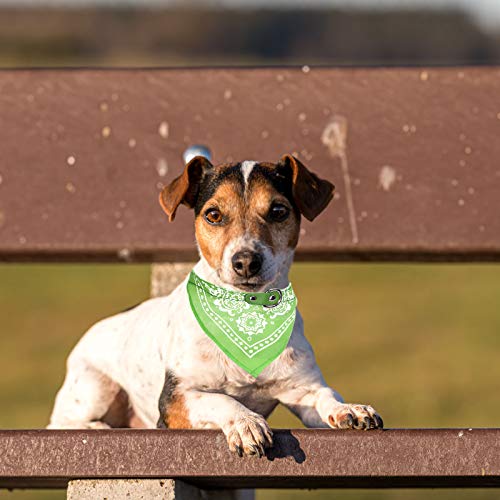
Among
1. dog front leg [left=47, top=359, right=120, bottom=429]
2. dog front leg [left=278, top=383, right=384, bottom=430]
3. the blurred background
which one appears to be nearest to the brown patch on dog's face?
dog front leg [left=278, top=383, right=384, bottom=430]

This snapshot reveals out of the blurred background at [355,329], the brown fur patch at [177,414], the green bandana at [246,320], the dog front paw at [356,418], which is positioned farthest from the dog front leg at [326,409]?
the blurred background at [355,329]

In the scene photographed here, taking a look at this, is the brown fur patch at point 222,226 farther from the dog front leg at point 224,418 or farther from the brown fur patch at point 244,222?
the dog front leg at point 224,418

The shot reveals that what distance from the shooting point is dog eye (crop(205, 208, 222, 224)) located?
141 inches

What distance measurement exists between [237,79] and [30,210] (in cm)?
87

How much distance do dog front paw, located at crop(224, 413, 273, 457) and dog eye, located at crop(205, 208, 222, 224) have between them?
81 cm

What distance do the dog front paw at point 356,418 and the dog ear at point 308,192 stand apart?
0.66 meters

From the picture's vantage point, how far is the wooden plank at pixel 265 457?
2.82 metres

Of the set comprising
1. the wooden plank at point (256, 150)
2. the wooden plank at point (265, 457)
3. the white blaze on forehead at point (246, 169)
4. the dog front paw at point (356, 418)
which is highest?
the wooden plank at point (256, 150)

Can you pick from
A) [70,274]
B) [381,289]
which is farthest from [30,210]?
[70,274]

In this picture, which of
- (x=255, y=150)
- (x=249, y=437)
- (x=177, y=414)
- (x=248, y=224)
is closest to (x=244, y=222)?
(x=248, y=224)

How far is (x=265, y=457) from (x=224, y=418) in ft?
1.06

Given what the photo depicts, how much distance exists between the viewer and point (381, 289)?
17453mm

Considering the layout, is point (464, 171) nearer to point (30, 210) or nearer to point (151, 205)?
point (151, 205)

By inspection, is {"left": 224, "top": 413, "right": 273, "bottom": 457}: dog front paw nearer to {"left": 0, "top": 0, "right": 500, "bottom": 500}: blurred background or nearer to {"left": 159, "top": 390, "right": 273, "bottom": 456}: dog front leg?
{"left": 159, "top": 390, "right": 273, "bottom": 456}: dog front leg
